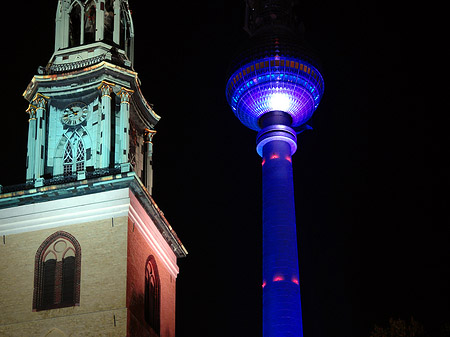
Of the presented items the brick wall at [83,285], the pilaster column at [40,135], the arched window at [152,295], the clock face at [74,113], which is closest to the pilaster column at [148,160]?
the clock face at [74,113]

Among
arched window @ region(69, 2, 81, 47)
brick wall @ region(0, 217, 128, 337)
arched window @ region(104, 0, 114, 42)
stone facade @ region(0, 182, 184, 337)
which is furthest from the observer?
arched window @ region(104, 0, 114, 42)

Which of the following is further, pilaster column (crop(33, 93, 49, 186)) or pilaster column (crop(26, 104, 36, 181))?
pilaster column (crop(26, 104, 36, 181))

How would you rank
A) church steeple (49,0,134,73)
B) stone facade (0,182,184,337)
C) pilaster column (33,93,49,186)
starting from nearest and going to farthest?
stone facade (0,182,184,337)
pilaster column (33,93,49,186)
church steeple (49,0,134,73)

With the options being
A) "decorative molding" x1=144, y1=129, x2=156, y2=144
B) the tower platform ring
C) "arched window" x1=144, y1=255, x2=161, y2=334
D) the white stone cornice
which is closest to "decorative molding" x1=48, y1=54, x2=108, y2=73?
"decorative molding" x1=144, y1=129, x2=156, y2=144

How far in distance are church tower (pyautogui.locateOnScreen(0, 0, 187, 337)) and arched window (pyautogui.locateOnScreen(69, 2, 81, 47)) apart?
2.9 inches

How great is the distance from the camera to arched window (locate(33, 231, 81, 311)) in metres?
39.8

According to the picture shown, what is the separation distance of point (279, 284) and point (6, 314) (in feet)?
59.8

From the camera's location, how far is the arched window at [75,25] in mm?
50069

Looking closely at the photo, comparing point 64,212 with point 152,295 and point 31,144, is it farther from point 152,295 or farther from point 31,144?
point 152,295

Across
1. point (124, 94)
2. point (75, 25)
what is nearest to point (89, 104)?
point (124, 94)

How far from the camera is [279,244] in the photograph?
174 ft

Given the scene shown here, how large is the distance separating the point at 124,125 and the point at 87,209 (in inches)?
231

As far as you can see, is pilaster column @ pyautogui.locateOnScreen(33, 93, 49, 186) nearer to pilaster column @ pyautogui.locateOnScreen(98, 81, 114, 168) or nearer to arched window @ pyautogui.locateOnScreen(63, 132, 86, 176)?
arched window @ pyautogui.locateOnScreen(63, 132, 86, 176)

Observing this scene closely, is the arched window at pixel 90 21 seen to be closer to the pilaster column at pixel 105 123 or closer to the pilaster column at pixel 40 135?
the pilaster column at pixel 105 123
